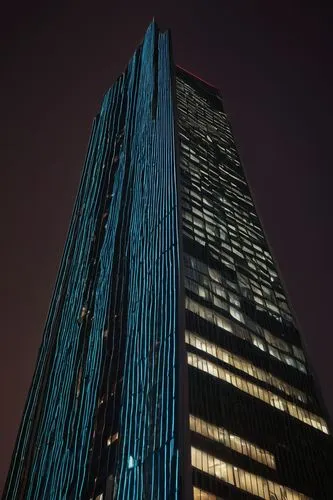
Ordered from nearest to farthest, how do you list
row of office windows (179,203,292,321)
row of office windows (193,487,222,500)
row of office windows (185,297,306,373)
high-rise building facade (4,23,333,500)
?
row of office windows (193,487,222,500) < high-rise building facade (4,23,333,500) < row of office windows (185,297,306,373) < row of office windows (179,203,292,321)

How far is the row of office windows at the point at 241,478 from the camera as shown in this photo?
135 ft

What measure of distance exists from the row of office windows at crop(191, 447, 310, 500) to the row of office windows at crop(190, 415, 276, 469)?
175 centimetres

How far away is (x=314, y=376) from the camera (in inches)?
2504

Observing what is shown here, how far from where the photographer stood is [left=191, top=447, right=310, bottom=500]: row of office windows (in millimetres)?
41219

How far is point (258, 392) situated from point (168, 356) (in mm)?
11844

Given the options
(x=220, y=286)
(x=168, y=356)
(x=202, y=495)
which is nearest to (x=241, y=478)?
(x=202, y=495)

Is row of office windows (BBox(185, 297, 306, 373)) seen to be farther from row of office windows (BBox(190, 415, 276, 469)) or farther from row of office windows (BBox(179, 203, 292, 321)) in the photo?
row of office windows (BBox(190, 415, 276, 469))

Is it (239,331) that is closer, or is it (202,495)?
(202,495)

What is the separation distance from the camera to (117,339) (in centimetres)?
6356

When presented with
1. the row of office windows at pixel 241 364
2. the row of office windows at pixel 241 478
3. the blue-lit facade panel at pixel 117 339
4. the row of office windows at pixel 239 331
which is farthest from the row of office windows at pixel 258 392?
the row of office windows at pixel 241 478

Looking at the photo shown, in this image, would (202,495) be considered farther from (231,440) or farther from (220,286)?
(220,286)

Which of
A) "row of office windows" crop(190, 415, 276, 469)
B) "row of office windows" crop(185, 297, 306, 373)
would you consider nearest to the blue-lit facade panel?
"row of office windows" crop(190, 415, 276, 469)

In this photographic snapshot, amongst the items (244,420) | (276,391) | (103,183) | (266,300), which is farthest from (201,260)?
(103,183)

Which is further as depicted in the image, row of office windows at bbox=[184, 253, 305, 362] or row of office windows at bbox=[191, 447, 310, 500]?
Answer: row of office windows at bbox=[184, 253, 305, 362]
